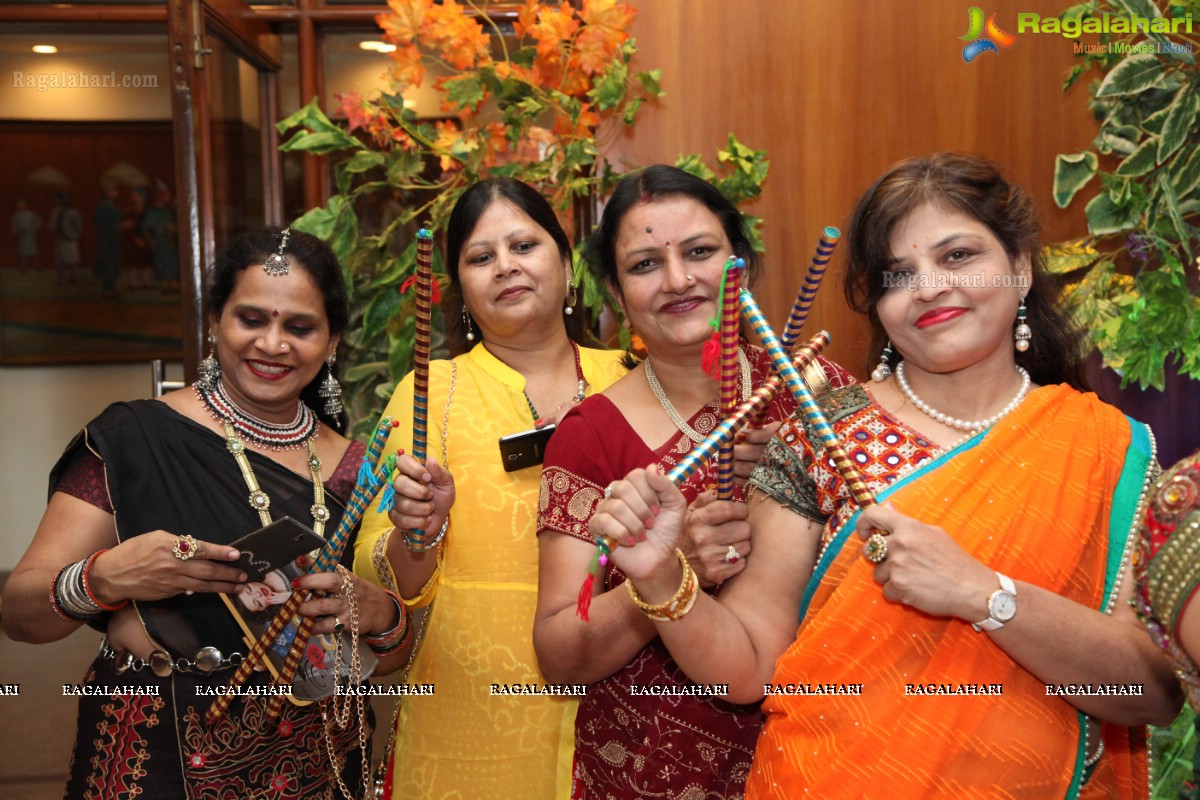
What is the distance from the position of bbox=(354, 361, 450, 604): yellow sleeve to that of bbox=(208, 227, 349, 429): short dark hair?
0.26m

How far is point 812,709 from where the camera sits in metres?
1.44

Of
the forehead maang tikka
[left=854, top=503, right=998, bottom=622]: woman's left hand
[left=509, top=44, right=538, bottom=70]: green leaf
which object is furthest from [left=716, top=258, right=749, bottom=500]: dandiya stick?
[left=509, top=44, right=538, bottom=70]: green leaf

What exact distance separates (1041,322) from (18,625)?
1.91 m

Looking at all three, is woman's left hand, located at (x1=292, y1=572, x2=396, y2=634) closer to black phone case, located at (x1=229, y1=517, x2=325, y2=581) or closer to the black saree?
black phone case, located at (x1=229, y1=517, x2=325, y2=581)

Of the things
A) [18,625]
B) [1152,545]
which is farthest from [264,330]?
[1152,545]

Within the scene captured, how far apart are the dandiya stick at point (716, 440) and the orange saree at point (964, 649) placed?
0.69 feet

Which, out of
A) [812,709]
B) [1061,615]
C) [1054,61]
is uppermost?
[1054,61]

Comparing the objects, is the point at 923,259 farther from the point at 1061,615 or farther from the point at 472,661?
the point at 472,661

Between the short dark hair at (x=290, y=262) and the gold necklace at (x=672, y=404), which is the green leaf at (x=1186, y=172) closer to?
the gold necklace at (x=672, y=404)

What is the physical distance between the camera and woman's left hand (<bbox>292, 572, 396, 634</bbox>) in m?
1.83

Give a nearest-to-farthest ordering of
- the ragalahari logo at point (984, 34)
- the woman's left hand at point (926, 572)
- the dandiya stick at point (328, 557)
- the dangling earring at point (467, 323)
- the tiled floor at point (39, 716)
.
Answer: the woman's left hand at point (926, 572), the dandiya stick at point (328, 557), the dangling earring at point (467, 323), the ragalahari logo at point (984, 34), the tiled floor at point (39, 716)

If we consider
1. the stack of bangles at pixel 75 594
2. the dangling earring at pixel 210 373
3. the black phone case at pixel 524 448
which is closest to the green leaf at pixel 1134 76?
the black phone case at pixel 524 448

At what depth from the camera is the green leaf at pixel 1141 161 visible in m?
2.55

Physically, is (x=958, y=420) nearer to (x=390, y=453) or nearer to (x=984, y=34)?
(x=390, y=453)
